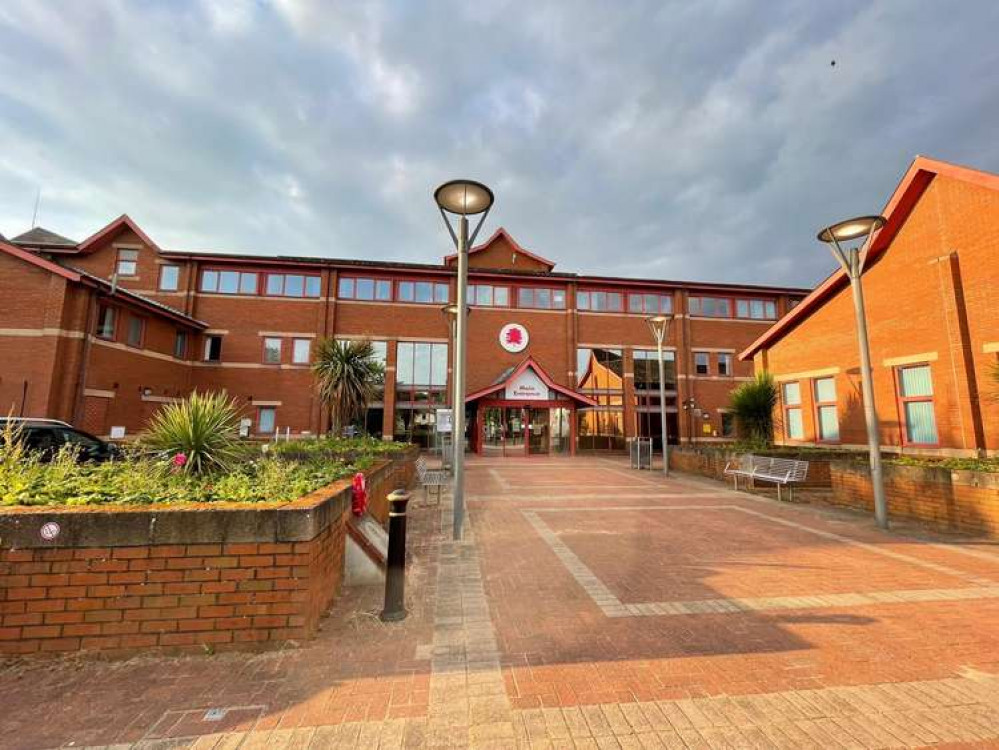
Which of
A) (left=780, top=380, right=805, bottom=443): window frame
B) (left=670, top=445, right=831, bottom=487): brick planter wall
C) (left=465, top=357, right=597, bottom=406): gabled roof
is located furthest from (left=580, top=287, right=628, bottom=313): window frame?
(left=780, top=380, right=805, bottom=443): window frame

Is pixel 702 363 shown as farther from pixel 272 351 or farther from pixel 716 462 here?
pixel 272 351

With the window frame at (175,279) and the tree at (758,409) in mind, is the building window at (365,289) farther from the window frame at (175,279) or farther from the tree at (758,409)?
the tree at (758,409)

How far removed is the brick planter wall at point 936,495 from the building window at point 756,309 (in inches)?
950

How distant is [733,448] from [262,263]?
25744 mm

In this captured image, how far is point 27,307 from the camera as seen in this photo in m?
17.0

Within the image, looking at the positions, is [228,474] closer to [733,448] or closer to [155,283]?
[733,448]

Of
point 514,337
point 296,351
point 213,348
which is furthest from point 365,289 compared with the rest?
point 514,337

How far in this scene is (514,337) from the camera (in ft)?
92.7

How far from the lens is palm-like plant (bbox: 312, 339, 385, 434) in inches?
574

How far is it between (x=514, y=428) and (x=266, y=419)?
1375 cm

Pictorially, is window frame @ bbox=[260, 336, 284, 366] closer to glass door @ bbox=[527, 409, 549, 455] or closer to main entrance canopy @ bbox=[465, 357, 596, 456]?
main entrance canopy @ bbox=[465, 357, 596, 456]

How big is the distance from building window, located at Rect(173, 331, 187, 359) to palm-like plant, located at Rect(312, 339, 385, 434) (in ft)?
44.0

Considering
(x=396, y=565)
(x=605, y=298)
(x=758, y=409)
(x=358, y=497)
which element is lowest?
(x=396, y=565)

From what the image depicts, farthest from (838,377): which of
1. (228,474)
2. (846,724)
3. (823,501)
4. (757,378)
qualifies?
(228,474)
